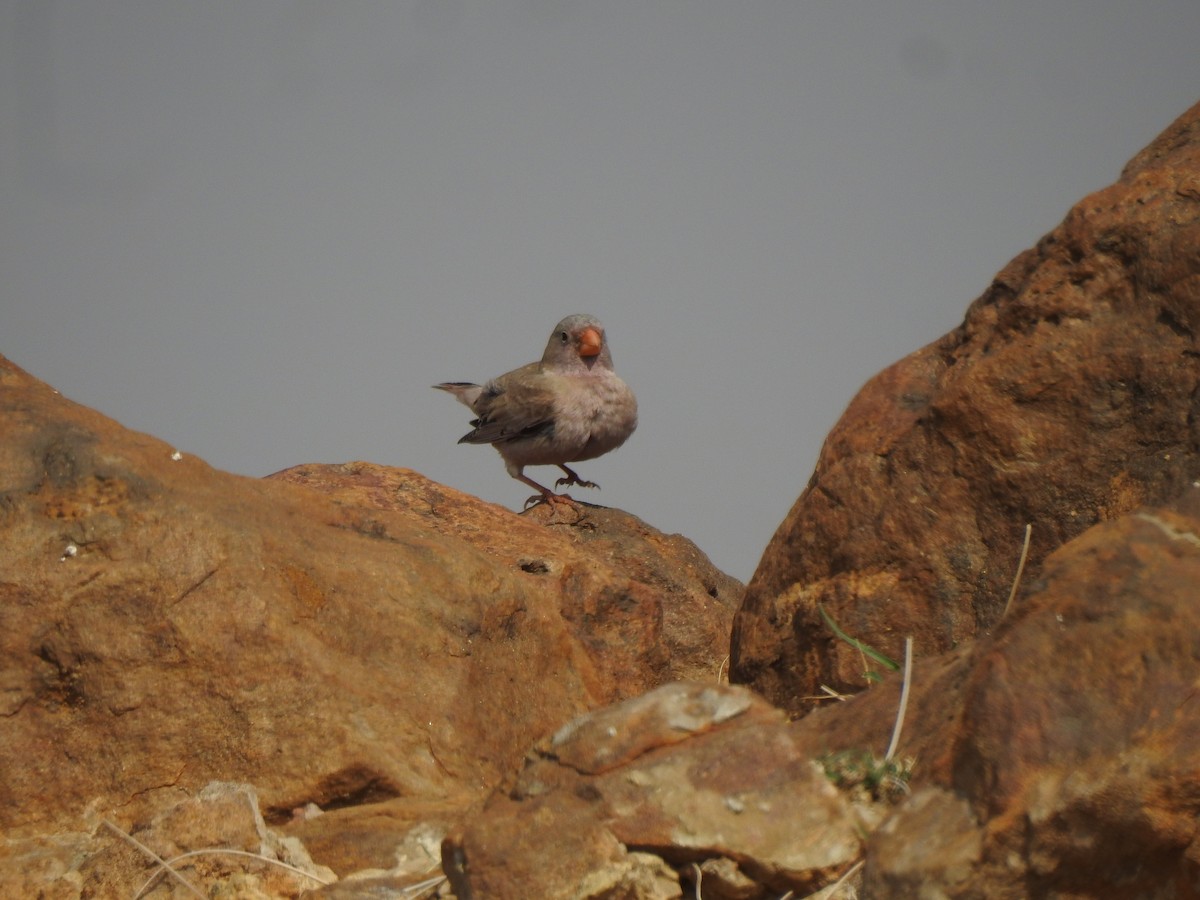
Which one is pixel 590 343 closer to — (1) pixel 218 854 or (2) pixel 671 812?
(1) pixel 218 854

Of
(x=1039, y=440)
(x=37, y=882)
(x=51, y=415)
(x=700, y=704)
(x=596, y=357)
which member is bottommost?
(x=37, y=882)

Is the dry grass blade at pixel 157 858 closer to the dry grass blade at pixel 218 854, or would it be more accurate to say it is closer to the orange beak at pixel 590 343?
the dry grass blade at pixel 218 854

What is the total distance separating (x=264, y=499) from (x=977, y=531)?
7.25 ft

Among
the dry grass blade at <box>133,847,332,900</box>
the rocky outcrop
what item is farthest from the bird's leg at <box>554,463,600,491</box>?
the dry grass blade at <box>133,847,332,900</box>

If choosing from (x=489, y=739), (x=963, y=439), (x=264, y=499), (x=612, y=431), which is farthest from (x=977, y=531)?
(x=612, y=431)

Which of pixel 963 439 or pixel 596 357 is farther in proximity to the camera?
pixel 596 357

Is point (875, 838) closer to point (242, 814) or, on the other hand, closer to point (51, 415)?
point (242, 814)

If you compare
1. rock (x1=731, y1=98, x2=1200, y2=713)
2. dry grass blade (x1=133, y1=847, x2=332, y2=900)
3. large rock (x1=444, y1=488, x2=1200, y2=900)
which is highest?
rock (x1=731, y1=98, x2=1200, y2=713)

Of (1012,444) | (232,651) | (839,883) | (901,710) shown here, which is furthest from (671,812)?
(232,651)

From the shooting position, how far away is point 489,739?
12.6ft

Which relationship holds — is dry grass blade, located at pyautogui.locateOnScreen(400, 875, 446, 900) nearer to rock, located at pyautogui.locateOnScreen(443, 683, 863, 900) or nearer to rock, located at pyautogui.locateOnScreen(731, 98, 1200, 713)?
rock, located at pyautogui.locateOnScreen(443, 683, 863, 900)

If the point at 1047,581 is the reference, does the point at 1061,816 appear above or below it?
below

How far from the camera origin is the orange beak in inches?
364

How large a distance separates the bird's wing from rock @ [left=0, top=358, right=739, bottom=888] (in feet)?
15.2
